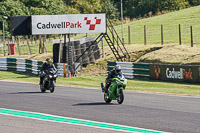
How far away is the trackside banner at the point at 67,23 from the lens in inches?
1406

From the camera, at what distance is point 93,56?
4106cm

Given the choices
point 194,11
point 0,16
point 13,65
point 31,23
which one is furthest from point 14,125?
point 0,16

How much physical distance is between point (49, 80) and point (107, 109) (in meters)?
6.86

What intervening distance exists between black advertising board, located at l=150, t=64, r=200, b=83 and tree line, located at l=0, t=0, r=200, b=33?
56965mm

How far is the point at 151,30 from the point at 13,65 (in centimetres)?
2993

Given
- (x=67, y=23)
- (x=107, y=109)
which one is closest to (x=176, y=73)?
(x=67, y=23)

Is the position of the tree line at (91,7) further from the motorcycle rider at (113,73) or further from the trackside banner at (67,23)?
the motorcycle rider at (113,73)

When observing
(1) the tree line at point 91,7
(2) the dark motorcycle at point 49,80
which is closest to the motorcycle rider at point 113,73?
(2) the dark motorcycle at point 49,80

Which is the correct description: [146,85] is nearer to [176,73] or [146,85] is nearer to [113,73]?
[176,73]

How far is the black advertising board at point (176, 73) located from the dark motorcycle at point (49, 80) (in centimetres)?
1013

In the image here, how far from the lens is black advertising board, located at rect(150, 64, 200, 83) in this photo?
28797 mm

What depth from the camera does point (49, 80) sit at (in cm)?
2238

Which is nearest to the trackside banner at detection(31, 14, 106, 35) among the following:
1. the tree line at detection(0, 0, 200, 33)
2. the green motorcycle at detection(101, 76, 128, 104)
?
the green motorcycle at detection(101, 76, 128, 104)

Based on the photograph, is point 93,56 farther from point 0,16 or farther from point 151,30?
point 0,16
